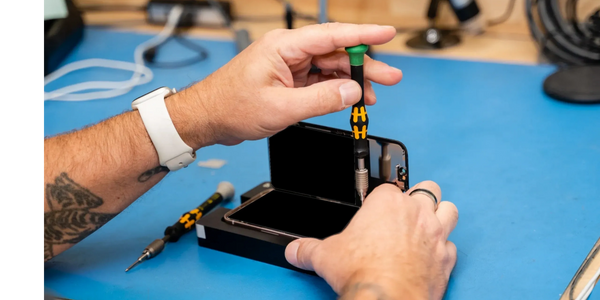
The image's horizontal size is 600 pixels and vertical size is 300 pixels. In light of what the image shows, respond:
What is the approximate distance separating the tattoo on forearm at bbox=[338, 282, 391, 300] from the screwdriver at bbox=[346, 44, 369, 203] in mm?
169

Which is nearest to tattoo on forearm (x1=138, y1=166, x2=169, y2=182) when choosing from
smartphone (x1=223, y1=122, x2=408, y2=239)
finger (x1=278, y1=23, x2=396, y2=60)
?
smartphone (x1=223, y1=122, x2=408, y2=239)

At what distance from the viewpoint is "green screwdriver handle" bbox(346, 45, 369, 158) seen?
0.68m

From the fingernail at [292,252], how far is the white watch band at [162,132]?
0.59 ft

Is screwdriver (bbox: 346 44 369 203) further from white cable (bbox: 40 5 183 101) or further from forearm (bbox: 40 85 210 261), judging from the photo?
white cable (bbox: 40 5 183 101)

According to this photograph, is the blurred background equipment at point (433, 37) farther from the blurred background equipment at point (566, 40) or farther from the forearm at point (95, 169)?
the forearm at point (95, 169)

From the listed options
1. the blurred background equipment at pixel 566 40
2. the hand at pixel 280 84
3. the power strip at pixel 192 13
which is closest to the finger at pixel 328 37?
the hand at pixel 280 84

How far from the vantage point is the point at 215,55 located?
5.06ft

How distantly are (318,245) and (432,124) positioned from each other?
1.76 ft

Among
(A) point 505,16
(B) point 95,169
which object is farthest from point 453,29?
(B) point 95,169

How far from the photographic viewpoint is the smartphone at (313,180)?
2.44 ft

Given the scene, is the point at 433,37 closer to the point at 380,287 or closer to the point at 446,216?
the point at 446,216

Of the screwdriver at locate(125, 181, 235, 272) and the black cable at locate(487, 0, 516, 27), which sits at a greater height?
the black cable at locate(487, 0, 516, 27)

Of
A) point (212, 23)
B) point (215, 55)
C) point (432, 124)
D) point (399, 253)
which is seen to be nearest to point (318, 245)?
point (399, 253)

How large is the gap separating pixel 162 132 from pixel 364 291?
1.09 ft
